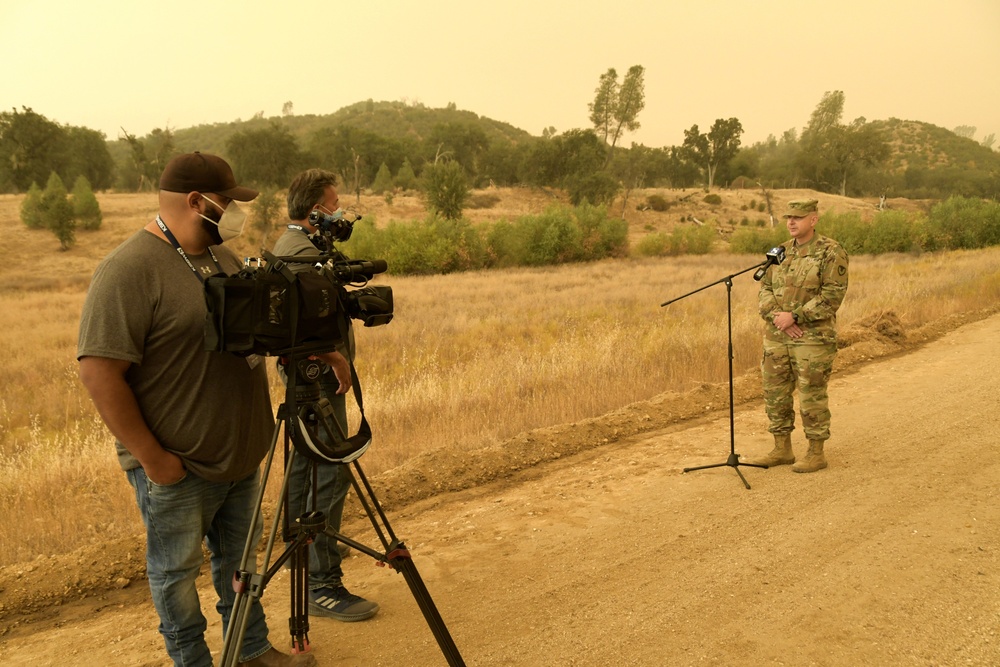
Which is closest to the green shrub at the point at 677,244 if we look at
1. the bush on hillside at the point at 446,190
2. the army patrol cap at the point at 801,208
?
the bush on hillside at the point at 446,190

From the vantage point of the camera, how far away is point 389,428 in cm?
702

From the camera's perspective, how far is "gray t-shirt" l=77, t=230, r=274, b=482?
92.4 inches

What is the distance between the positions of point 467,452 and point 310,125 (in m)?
133

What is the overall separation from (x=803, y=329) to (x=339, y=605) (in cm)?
416

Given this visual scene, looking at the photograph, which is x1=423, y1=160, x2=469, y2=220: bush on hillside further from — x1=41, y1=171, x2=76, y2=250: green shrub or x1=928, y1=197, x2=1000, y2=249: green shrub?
x1=928, y1=197, x2=1000, y2=249: green shrub

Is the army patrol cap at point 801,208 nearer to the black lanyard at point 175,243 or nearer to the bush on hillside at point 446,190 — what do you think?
the black lanyard at point 175,243

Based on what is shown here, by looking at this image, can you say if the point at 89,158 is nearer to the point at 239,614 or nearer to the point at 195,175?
the point at 195,175

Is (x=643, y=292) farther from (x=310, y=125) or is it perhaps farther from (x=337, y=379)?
(x=310, y=125)

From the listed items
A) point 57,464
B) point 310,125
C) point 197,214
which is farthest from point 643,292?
point 310,125

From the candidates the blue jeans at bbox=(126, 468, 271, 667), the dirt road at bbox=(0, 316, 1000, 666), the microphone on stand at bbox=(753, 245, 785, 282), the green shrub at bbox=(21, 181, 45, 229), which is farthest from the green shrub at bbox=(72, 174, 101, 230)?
the blue jeans at bbox=(126, 468, 271, 667)

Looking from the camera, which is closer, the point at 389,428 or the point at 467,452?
the point at 467,452

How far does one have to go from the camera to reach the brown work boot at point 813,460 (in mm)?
5562

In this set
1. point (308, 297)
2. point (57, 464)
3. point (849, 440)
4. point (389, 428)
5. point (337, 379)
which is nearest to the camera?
point (308, 297)

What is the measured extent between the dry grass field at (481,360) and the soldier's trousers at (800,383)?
86.3 inches
